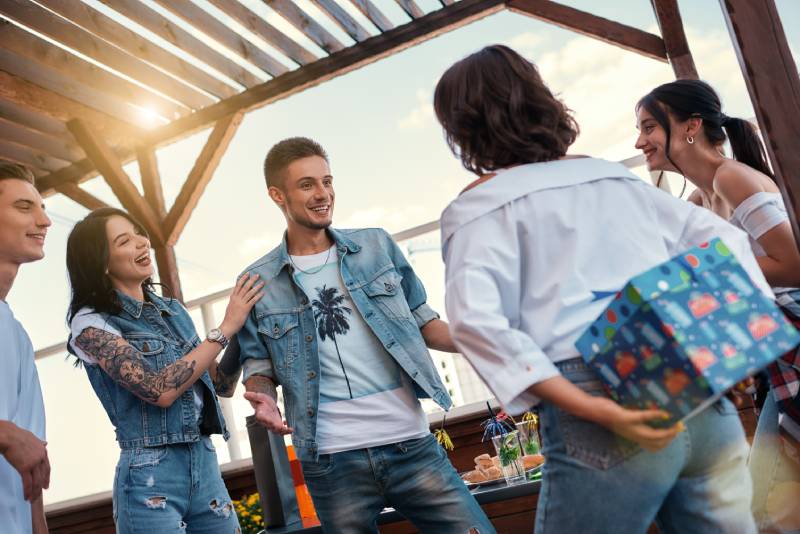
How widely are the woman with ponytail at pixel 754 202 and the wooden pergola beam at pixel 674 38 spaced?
2575 millimetres

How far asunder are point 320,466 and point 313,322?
41 centimetres

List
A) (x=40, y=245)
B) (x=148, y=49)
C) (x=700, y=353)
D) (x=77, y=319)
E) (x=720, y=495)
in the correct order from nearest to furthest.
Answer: (x=700, y=353) < (x=720, y=495) < (x=40, y=245) < (x=77, y=319) < (x=148, y=49)

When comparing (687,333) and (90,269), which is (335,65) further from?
(687,333)

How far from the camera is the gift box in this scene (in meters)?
1.01

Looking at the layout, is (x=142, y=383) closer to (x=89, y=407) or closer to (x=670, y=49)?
(x=670, y=49)

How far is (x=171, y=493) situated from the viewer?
2131 mm

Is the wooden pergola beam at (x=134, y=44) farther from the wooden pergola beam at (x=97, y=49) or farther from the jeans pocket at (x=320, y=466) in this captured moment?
the jeans pocket at (x=320, y=466)

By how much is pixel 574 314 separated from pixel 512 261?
130mm

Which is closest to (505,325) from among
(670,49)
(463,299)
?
(463,299)

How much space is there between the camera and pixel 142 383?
2139mm

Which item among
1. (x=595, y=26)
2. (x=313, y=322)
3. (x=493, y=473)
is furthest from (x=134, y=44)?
(x=493, y=473)

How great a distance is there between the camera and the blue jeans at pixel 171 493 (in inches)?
81.9

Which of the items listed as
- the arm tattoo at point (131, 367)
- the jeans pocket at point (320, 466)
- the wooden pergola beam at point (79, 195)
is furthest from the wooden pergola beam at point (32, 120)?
the jeans pocket at point (320, 466)

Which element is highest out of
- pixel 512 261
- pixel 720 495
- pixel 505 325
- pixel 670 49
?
pixel 670 49
